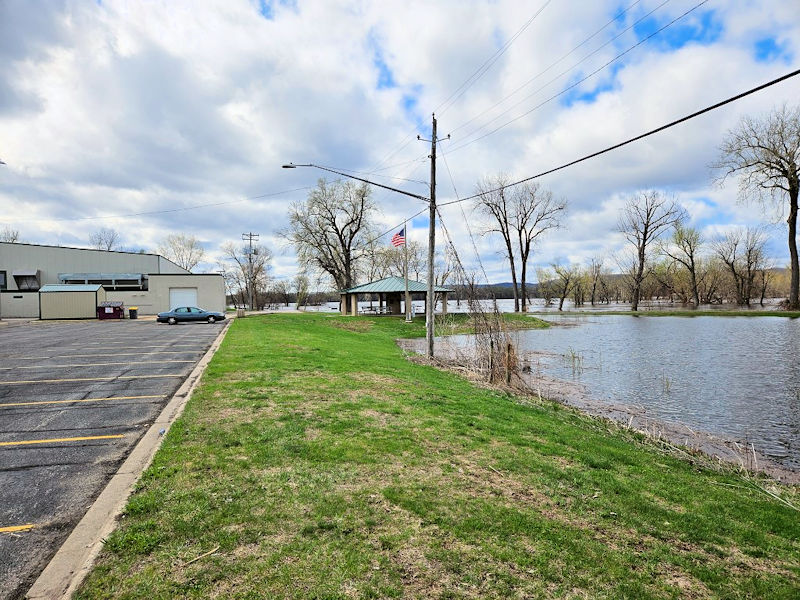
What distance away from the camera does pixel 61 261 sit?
4322 centimetres

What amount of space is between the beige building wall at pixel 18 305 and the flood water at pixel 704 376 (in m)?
43.3

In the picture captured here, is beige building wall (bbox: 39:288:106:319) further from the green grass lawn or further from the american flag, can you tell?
the green grass lawn

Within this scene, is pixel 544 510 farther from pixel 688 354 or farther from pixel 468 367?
pixel 688 354

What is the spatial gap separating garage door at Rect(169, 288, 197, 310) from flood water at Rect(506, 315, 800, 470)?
98.1 feet

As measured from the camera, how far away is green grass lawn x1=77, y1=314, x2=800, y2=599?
2.75 m

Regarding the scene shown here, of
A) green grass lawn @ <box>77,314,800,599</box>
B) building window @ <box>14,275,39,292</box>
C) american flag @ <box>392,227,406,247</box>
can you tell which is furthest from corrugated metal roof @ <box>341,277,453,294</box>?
building window @ <box>14,275,39,292</box>

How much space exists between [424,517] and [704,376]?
13489 millimetres

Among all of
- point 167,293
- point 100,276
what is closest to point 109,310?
point 167,293

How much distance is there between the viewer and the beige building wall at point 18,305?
1506 inches

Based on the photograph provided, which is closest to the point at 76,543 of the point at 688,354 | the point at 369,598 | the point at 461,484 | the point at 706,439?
the point at 369,598

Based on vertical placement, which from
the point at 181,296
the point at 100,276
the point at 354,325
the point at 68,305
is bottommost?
the point at 354,325

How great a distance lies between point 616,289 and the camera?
111 m

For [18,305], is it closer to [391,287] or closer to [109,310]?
[109,310]

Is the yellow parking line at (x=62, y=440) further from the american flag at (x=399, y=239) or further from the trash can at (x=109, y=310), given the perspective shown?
the trash can at (x=109, y=310)
